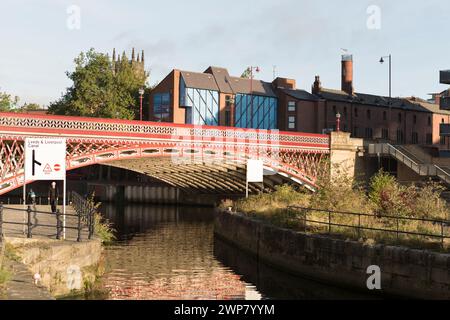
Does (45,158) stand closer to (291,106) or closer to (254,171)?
(254,171)

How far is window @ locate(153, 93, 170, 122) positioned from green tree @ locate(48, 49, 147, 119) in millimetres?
3093

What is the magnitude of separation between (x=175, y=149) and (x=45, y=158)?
24.0 m

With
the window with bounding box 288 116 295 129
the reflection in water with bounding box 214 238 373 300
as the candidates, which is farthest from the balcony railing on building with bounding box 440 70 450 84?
the reflection in water with bounding box 214 238 373 300

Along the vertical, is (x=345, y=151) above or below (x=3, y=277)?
above

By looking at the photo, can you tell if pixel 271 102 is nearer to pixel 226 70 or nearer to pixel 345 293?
pixel 226 70

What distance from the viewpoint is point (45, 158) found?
23.6 m

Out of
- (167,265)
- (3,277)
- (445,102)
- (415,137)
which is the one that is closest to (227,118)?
(415,137)

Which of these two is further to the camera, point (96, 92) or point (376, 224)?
point (96, 92)

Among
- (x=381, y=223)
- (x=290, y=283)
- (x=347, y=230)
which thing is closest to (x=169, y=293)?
(x=290, y=283)

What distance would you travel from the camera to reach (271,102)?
9194cm

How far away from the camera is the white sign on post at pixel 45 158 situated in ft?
76.6

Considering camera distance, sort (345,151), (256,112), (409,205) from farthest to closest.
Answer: (256,112), (345,151), (409,205)

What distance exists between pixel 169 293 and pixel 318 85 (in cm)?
6953

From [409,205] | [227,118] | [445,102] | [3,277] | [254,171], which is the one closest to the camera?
[3,277]
